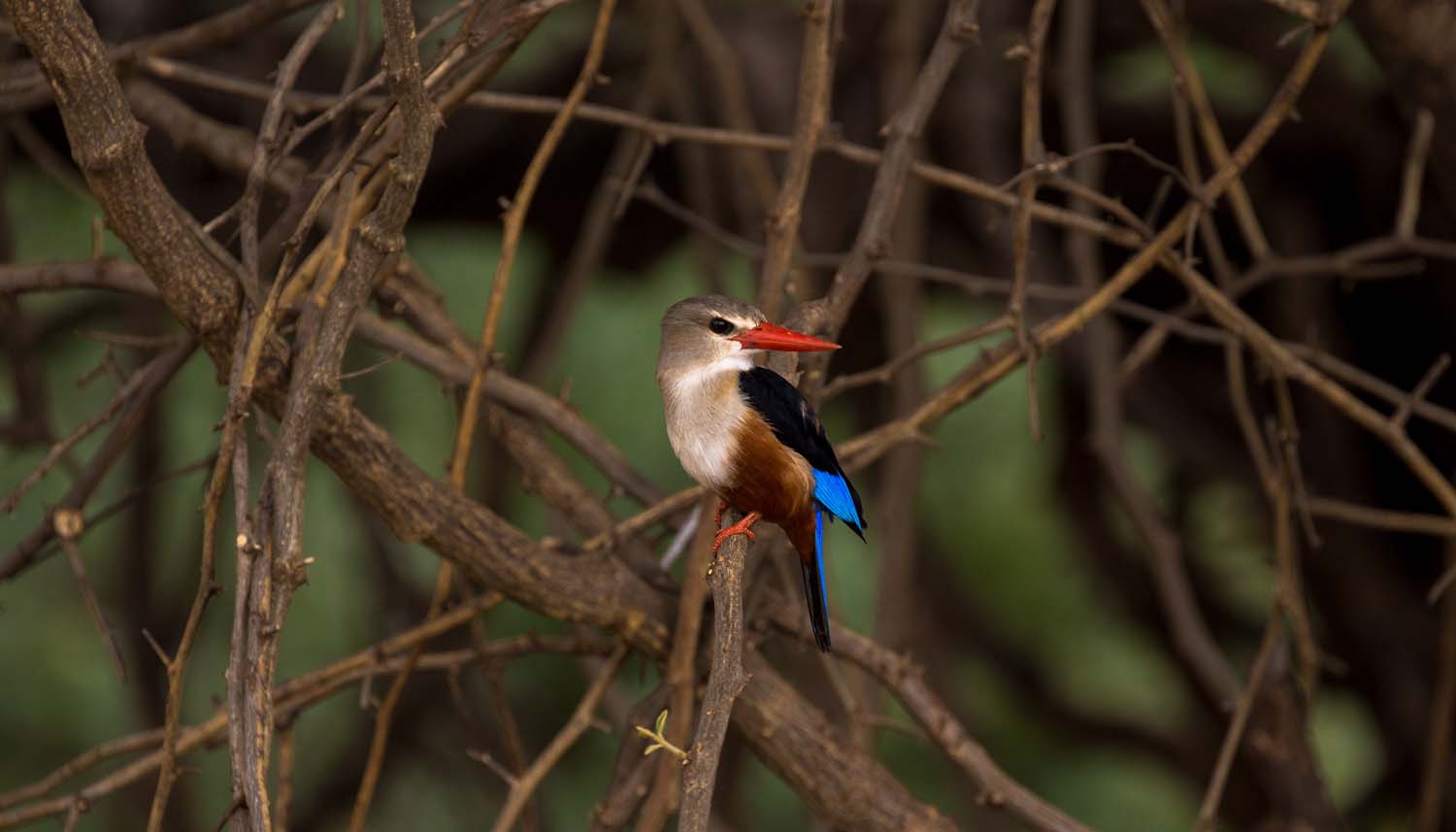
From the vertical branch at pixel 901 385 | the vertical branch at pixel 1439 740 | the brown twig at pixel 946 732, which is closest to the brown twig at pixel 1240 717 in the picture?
the brown twig at pixel 946 732

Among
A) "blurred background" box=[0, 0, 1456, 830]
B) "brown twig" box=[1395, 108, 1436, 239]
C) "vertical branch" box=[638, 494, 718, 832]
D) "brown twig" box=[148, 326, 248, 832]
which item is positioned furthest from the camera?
"blurred background" box=[0, 0, 1456, 830]

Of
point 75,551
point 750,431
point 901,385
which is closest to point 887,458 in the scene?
point 901,385

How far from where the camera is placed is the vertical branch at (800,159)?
221 centimetres

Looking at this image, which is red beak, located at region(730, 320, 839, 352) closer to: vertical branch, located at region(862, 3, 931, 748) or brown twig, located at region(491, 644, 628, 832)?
brown twig, located at region(491, 644, 628, 832)

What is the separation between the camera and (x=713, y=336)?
199 centimetres

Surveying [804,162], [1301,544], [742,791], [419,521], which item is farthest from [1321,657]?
[419,521]

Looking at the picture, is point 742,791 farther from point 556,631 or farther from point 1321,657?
point 1321,657

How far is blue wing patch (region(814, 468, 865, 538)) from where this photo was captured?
192 cm

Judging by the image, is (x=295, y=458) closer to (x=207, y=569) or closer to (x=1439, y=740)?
(x=207, y=569)

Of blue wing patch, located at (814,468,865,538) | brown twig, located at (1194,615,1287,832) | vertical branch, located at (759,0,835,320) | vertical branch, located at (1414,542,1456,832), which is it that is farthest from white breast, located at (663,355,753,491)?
vertical branch, located at (1414,542,1456,832)

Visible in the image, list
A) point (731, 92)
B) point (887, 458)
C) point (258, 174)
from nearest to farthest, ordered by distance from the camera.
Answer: point (258, 174) < point (731, 92) < point (887, 458)

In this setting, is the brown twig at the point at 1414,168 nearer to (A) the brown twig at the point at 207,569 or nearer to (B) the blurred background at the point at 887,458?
(B) the blurred background at the point at 887,458

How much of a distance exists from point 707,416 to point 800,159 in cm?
54

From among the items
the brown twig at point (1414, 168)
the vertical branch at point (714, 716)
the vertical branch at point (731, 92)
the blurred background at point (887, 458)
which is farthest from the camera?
the blurred background at point (887, 458)
